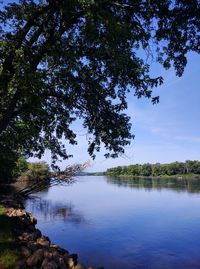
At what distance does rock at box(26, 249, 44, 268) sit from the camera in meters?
12.9

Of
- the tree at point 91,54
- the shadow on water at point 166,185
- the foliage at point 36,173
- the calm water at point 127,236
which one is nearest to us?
the tree at point 91,54

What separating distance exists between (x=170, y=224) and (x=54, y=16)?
29.7 m

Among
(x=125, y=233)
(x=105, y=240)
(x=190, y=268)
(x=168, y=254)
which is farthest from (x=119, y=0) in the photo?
(x=125, y=233)

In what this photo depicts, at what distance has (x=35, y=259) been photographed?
13.1m

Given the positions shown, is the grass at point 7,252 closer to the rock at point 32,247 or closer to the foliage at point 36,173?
the rock at point 32,247

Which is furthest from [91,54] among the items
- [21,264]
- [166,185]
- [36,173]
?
[166,185]

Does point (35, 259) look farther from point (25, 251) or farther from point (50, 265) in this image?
point (25, 251)

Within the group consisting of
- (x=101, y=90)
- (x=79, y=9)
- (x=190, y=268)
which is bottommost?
(x=190, y=268)

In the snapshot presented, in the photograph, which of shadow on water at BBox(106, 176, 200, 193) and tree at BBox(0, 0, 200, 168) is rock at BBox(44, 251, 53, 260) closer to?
tree at BBox(0, 0, 200, 168)

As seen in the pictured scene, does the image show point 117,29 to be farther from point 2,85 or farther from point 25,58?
point 2,85

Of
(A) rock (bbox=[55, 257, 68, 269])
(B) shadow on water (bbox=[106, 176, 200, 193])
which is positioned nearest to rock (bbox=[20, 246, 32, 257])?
(A) rock (bbox=[55, 257, 68, 269])

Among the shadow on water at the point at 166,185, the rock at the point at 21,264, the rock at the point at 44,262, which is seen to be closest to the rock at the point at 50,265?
the rock at the point at 44,262

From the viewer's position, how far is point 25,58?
12.1 metres

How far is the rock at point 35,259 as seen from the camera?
1290cm
